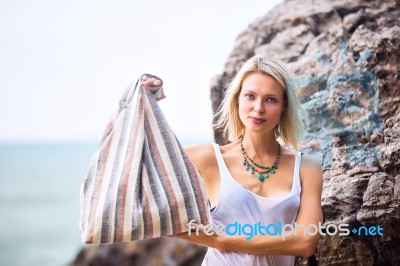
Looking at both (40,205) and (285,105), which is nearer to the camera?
(285,105)

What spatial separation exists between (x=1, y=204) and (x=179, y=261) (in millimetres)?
19217

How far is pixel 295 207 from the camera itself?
2.11 metres

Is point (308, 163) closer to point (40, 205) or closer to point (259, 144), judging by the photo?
point (259, 144)

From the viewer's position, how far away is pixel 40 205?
76.7 feet

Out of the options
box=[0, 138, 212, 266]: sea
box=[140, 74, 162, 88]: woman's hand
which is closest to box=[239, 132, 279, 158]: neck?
box=[140, 74, 162, 88]: woman's hand

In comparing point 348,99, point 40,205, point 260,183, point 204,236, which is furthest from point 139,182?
point 40,205

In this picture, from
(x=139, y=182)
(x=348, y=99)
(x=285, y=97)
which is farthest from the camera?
(x=348, y=99)

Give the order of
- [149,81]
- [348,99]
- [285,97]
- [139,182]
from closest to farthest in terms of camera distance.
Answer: [139,182] < [149,81] < [285,97] < [348,99]

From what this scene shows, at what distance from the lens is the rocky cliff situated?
252cm

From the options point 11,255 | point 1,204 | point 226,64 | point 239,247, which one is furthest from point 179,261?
point 1,204

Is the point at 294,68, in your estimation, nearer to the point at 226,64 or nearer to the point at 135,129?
the point at 226,64

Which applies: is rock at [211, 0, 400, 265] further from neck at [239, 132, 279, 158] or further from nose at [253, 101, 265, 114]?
nose at [253, 101, 265, 114]

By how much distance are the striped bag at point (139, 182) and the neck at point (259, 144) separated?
0.29 m

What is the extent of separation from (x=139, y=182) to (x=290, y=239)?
0.56m
